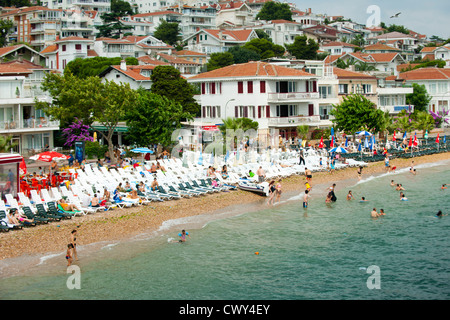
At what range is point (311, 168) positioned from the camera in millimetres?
45062

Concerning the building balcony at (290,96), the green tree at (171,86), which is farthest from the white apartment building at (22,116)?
the building balcony at (290,96)

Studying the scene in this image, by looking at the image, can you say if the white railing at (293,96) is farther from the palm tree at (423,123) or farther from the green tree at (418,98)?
the green tree at (418,98)

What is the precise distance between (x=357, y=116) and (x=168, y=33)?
79.4 metres

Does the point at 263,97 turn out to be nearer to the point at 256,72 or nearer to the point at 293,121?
the point at 256,72

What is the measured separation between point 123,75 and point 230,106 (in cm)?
1588

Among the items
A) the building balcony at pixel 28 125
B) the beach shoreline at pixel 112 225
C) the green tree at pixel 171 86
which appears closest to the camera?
the beach shoreline at pixel 112 225

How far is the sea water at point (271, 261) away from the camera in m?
22.3

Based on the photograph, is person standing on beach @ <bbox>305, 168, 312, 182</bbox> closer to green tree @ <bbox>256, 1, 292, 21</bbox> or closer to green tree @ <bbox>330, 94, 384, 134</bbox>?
green tree @ <bbox>330, 94, 384, 134</bbox>

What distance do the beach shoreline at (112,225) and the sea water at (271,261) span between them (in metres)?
0.84

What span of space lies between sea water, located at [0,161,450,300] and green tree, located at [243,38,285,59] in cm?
7271

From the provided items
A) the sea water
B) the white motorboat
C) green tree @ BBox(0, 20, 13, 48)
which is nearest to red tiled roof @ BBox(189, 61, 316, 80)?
the white motorboat

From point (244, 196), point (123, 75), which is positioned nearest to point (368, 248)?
point (244, 196)
